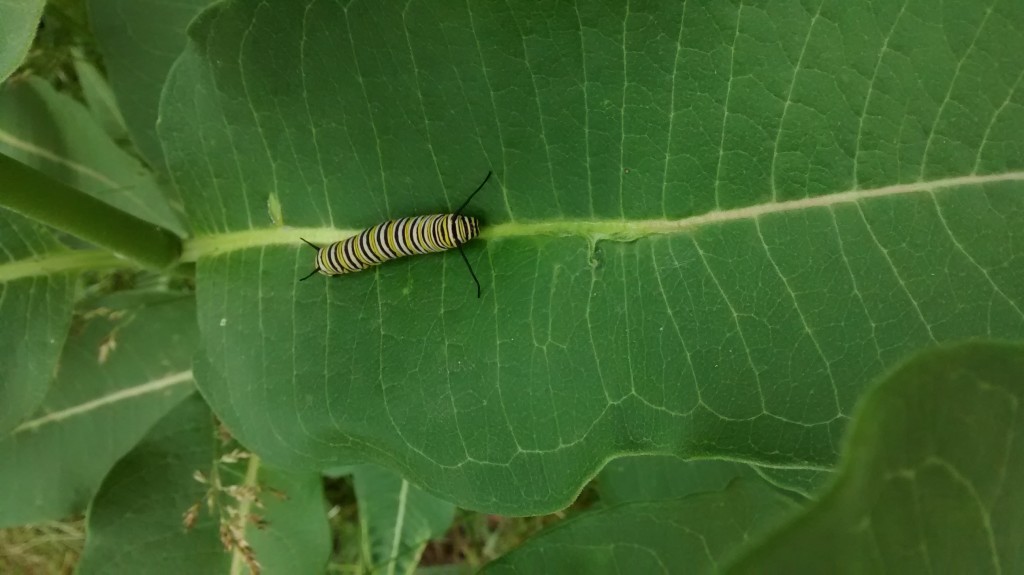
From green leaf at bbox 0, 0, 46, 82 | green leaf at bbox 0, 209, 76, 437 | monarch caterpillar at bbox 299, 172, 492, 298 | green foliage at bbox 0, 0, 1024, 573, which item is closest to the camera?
green foliage at bbox 0, 0, 1024, 573

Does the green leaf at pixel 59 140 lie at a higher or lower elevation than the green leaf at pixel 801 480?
higher

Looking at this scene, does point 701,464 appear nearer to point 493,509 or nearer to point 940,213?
point 493,509

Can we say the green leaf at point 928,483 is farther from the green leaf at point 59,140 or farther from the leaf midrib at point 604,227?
the green leaf at point 59,140

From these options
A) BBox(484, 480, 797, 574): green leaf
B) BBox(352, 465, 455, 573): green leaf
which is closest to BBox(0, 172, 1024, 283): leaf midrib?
BBox(484, 480, 797, 574): green leaf

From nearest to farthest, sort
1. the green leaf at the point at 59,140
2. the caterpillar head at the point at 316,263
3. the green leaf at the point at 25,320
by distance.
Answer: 1. the caterpillar head at the point at 316,263
2. the green leaf at the point at 25,320
3. the green leaf at the point at 59,140

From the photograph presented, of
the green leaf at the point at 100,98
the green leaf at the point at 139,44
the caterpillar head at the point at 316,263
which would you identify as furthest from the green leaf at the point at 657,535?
the green leaf at the point at 100,98

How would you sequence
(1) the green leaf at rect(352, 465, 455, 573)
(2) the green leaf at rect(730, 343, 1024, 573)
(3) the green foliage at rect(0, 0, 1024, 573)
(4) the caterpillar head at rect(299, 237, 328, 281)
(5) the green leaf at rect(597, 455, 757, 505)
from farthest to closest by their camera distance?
(1) the green leaf at rect(352, 465, 455, 573) < (5) the green leaf at rect(597, 455, 757, 505) < (4) the caterpillar head at rect(299, 237, 328, 281) < (3) the green foliage at rect(0, 0, 1024, 573) < (2) the green leaf at rect(730, 343, 1024, 573)

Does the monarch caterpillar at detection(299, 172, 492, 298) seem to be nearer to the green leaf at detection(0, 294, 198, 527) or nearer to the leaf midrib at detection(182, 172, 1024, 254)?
the leaf midrib at detection(182, 172, 1024, 254)
